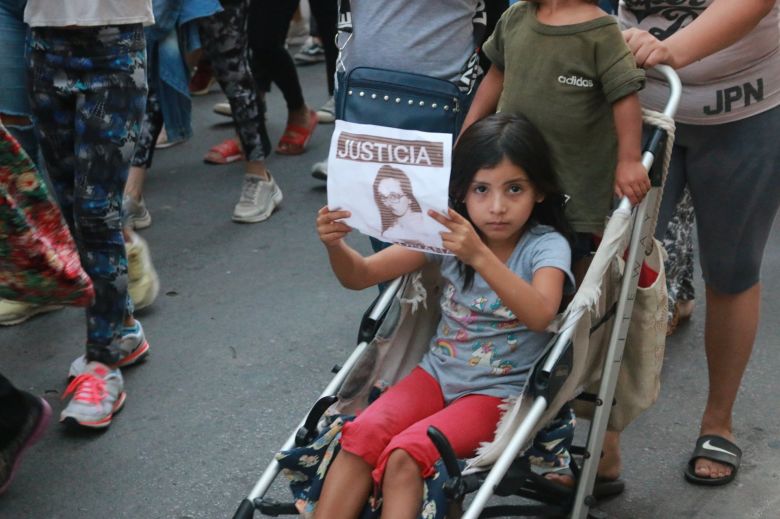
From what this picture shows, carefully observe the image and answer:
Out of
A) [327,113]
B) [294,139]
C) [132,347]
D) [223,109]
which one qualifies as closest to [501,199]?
[132,347]

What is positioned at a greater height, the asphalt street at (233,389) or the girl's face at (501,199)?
the girl's face at (501,199)

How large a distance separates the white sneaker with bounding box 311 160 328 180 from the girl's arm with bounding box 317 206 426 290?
3.30 m

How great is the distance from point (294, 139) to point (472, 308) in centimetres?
407

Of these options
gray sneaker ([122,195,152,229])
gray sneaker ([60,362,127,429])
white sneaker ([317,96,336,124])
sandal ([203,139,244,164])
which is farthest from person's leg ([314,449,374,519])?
white sneaker ([317,96,336,124])

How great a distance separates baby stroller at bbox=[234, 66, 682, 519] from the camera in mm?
2535

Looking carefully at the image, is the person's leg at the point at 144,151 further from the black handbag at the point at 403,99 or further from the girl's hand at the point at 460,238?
the girl's hand at the point at 460,238

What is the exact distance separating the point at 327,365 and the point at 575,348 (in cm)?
174

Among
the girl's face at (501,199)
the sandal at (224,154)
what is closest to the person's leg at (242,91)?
the sandal at (224,154)

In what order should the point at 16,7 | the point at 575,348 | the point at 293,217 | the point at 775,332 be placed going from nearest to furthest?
the point at 575,348 → the point at 16,7 → the point at 775,332 → the point at 293,217

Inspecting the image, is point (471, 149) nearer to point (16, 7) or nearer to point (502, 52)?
point (502, 52)

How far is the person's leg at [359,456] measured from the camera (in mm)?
2592

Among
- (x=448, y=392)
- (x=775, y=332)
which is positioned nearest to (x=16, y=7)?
(x=448, y=392)

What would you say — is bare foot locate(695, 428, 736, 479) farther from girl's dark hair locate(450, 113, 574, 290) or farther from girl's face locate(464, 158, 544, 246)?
girl's face locate(464, 158, 544, 246)

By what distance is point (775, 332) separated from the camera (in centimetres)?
442
